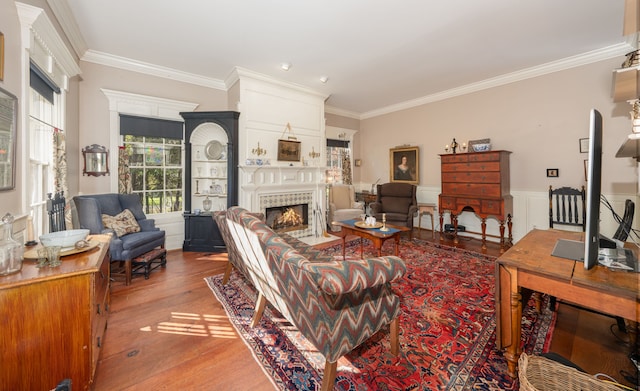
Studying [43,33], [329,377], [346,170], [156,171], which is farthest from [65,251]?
[346,170]

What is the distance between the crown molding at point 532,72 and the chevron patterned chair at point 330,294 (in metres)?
4.90

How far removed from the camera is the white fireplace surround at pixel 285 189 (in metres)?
4.52

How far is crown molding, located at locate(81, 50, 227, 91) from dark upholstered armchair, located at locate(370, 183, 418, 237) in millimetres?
4061

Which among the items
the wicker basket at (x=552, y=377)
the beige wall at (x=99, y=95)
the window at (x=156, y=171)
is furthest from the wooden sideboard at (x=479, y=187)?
the beige wall at (x=99, y=95)

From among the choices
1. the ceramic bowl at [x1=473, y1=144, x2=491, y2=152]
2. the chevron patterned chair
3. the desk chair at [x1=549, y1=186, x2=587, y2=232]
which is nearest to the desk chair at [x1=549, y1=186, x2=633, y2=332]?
the desk chair at [x1=549, y1=186, x2=587, y2=232]

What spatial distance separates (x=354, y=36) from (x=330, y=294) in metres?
3.32

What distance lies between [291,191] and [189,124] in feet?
7.20

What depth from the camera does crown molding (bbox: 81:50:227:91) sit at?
12.2 ft

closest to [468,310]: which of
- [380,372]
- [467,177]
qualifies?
[380,372]

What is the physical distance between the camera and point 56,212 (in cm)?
249

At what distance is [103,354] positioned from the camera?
6.07 ft

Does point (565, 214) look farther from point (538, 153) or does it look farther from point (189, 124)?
point (189, 124)

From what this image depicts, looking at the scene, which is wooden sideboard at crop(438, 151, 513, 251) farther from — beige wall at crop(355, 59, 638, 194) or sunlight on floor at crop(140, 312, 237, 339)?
sunlight on floor at crop(140, 312, 237, 339)

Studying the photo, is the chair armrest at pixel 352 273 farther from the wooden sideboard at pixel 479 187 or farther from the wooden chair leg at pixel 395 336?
the wooden sideboard at pixel 479 187
